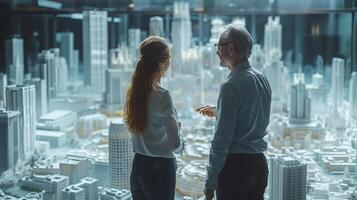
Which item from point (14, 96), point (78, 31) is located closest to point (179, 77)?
point (78, 31)

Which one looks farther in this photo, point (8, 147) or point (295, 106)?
point (295, 106)

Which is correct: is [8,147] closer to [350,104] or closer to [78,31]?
[78,31]

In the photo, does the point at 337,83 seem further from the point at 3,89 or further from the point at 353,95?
the point at 3,89

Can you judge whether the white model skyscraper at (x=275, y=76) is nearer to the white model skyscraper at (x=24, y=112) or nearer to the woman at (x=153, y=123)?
the white model skyscraper at (x=24, y=112)

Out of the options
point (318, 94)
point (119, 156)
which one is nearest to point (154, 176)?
point (119, 156)

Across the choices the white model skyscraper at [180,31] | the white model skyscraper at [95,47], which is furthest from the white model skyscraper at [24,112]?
the white model skyscraper at [180,31]

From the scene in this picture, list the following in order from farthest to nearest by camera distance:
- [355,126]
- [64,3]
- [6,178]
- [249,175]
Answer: [64,3], [355,126], [6,178], [249,175]
